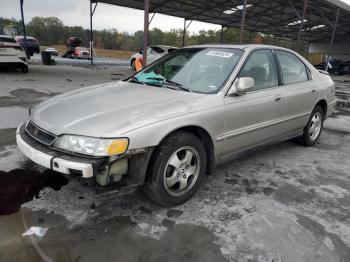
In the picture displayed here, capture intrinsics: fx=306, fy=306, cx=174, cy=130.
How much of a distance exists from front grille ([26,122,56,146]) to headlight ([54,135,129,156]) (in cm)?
23

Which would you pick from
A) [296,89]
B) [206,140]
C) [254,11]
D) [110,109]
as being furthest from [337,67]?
[110,109]

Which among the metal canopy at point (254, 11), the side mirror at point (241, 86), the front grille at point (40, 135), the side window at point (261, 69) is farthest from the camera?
the metal canopy at point (254, 11)

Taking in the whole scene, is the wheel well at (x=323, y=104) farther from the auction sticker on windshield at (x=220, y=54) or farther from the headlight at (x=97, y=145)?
Answer: the headlight at (x=97, y=145)

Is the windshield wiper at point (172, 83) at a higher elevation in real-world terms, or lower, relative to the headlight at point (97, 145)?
higher

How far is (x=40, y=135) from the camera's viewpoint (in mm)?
2660

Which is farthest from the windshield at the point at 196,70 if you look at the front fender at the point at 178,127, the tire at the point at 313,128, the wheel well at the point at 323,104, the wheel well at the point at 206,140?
the wheel well at the point at 323,104

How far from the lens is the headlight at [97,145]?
2293mm

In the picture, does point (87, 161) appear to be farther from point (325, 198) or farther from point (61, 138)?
point (325, 198)

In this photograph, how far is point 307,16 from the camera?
20656 millimetres

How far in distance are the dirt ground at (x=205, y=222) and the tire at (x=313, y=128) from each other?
38.0 inches

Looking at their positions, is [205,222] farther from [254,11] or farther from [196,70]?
[254,11]

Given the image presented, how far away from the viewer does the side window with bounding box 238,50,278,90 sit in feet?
11.6

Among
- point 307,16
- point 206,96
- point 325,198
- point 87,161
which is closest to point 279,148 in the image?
point 325,198

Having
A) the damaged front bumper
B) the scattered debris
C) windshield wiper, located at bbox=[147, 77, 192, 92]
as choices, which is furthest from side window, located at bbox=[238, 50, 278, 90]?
the scattered debris
